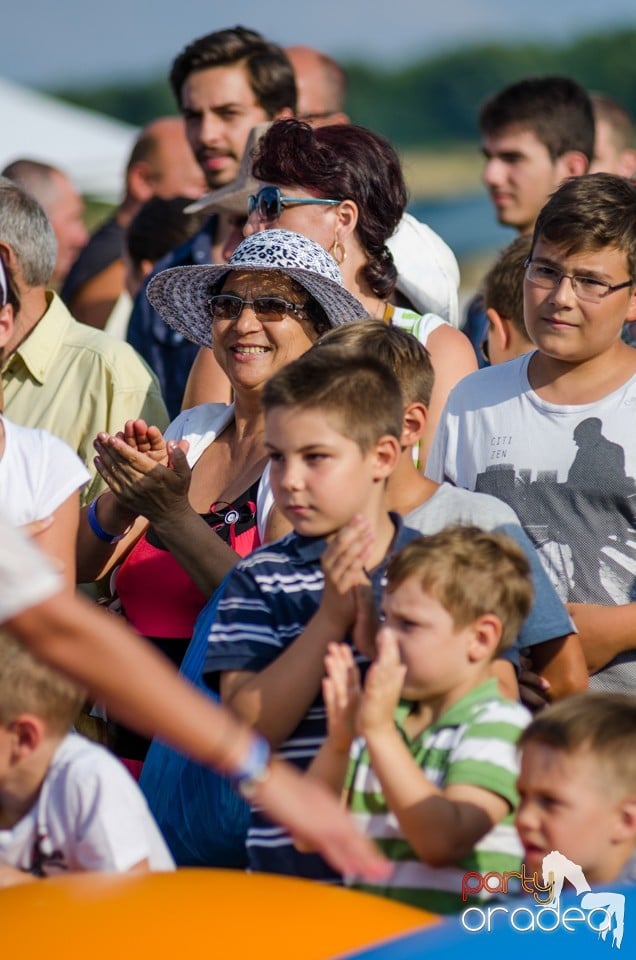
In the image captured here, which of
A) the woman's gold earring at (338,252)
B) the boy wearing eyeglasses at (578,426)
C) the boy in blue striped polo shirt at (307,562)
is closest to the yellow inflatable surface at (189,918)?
the boy in blue striped polo shirt at (307,562)

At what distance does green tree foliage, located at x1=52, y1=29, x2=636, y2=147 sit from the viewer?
32375mm

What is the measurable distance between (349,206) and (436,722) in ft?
6.98

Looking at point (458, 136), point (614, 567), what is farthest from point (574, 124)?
point (458, 136)

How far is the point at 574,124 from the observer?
249 inches

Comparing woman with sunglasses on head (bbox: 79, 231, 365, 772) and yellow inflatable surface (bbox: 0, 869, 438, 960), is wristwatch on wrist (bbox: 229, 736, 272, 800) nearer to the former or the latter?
yellow inflatable surface (bbox: 0, 869, 438, 960)

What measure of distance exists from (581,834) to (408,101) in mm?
34321

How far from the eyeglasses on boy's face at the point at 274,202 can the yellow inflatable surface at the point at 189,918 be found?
7.94 feet

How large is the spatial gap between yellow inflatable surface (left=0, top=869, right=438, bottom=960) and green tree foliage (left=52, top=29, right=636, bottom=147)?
2855 centimetres

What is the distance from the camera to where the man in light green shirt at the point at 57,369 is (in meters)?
4.82

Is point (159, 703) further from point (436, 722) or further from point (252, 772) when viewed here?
point (436, 722)

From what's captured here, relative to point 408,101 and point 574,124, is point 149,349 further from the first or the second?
point 408,101

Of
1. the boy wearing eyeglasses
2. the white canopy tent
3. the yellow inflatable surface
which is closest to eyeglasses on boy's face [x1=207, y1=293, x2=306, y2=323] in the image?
the boy wearing eyeglasses

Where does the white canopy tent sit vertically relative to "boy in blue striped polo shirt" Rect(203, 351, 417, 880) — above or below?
above

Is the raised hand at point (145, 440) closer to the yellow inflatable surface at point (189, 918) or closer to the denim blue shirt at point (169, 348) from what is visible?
the yellow inflatable surface at point (189, 918)
